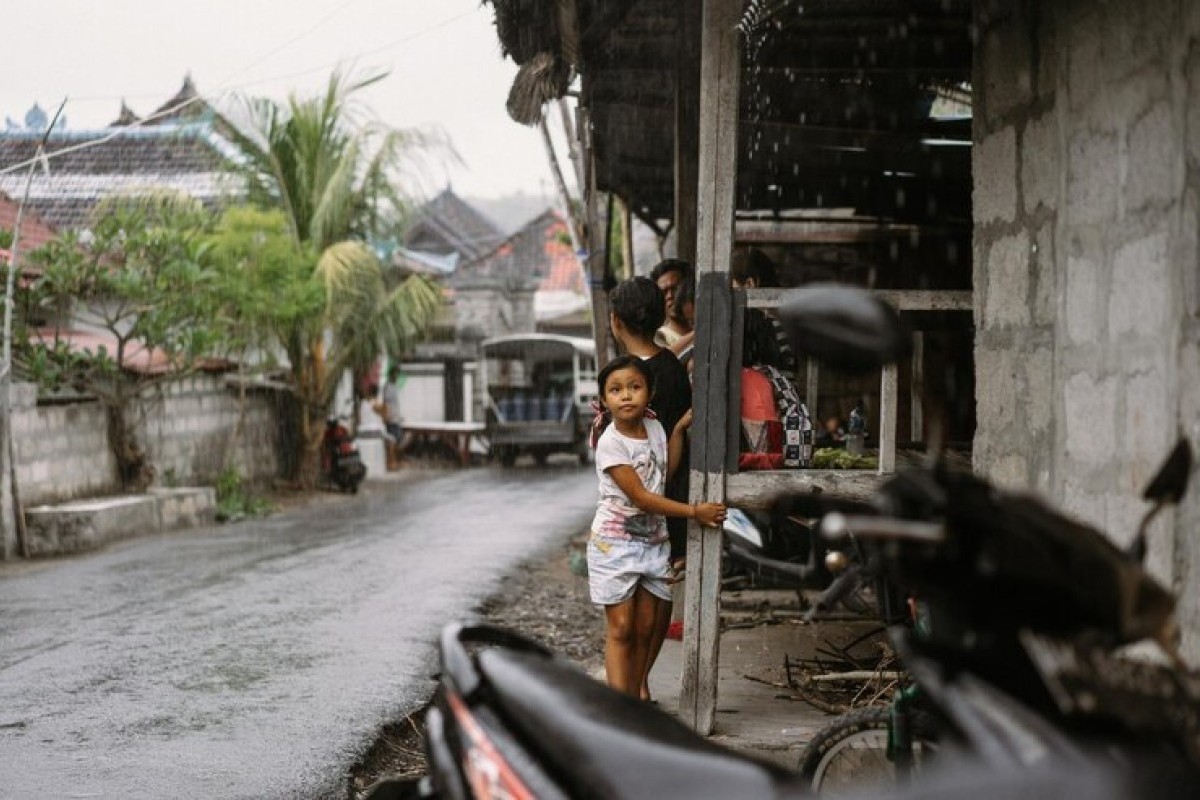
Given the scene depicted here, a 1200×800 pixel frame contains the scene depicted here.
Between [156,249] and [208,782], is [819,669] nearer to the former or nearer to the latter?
[208,782]

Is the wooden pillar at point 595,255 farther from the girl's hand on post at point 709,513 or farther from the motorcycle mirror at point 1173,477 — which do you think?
the motorcycle mirror at point 1173,477

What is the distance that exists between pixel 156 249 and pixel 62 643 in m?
7.36

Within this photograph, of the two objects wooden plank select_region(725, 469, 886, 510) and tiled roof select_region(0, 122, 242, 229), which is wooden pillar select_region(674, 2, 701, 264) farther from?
tiled roof select_region(0, 122, 242, 229)

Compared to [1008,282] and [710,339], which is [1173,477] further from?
[710,339]

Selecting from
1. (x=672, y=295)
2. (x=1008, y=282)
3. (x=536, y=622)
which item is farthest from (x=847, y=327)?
(x=536, y=622)

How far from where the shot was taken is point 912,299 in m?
5.54

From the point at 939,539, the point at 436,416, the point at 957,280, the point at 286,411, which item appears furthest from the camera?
the point at 436,416

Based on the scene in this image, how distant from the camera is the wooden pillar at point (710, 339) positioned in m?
5.46

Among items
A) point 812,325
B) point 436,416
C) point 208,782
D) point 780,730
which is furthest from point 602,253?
point 436,416

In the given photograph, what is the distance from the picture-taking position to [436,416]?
1314 inches

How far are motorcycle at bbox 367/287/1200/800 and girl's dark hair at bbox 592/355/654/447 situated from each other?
3.00 m

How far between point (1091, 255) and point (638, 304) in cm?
212

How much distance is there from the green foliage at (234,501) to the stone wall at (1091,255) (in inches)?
516

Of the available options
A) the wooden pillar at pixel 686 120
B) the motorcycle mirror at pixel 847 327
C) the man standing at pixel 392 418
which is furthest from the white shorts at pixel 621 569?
the man standing at pixel 392 418
